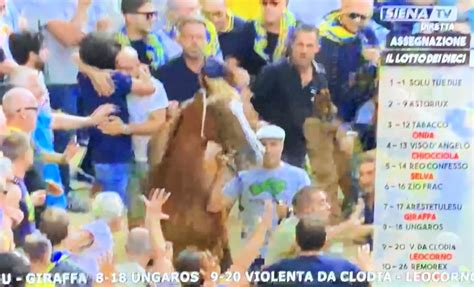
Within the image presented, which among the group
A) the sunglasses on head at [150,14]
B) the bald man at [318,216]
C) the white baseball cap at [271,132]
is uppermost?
the sunglasses on head at [150,14]

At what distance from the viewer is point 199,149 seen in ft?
2.77

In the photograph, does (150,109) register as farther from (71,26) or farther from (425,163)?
(425,163)

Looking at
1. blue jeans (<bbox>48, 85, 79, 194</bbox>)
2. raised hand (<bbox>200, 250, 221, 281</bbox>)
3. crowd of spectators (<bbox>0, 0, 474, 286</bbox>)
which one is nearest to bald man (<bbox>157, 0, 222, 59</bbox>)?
crowd of spectators (<bbox>0, 0, 474, 286</bbox>)

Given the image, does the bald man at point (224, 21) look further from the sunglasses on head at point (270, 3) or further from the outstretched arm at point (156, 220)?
the outstretched arm at point (156, 220)

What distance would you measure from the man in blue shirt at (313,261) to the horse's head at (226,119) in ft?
0.32

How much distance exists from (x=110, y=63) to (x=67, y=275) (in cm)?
23

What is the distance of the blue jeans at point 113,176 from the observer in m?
0.84

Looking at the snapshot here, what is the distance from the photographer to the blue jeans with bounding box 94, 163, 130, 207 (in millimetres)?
844

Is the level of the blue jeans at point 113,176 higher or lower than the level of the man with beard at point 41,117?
lower

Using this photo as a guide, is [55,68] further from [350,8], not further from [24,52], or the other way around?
[350,8]

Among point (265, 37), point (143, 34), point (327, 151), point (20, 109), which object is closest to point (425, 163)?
point (327, 151)

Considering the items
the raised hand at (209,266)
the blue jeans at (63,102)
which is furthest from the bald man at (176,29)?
the raised hand at (209,266)

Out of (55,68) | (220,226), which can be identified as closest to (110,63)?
(55,68)

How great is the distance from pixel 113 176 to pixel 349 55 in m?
0.27
